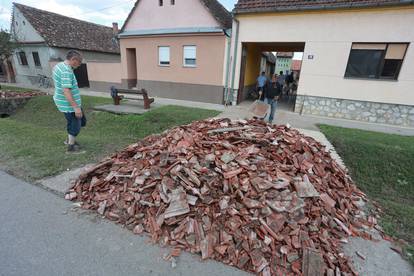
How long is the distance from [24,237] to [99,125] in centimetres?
562

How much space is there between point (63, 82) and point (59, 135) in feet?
7.67

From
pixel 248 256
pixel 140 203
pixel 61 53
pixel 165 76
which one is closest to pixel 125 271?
pixel 140 203

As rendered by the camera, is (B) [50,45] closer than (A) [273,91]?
No

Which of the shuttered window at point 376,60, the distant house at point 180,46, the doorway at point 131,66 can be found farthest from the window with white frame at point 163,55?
the shuttered window at point 376,60

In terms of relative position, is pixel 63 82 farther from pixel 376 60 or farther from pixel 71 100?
pixel 376 60

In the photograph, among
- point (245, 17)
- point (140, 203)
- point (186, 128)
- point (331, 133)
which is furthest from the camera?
point (245, 17)

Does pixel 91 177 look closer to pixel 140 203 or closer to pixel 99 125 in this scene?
pixel 140 203

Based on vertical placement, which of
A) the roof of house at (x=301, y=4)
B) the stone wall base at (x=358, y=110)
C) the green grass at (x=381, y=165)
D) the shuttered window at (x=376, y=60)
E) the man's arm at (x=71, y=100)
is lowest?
the green grass at (x=381, y=165)

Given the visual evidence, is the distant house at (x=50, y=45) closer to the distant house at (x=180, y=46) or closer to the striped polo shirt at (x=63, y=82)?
the distant house at (x=180, y=46)

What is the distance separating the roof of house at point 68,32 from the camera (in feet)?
53.0

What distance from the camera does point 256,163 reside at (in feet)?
10.1

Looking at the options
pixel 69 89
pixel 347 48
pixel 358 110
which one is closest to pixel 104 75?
pixel 69 89

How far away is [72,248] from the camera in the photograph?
7.25 feet

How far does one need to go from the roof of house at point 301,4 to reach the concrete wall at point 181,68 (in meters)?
1.64
